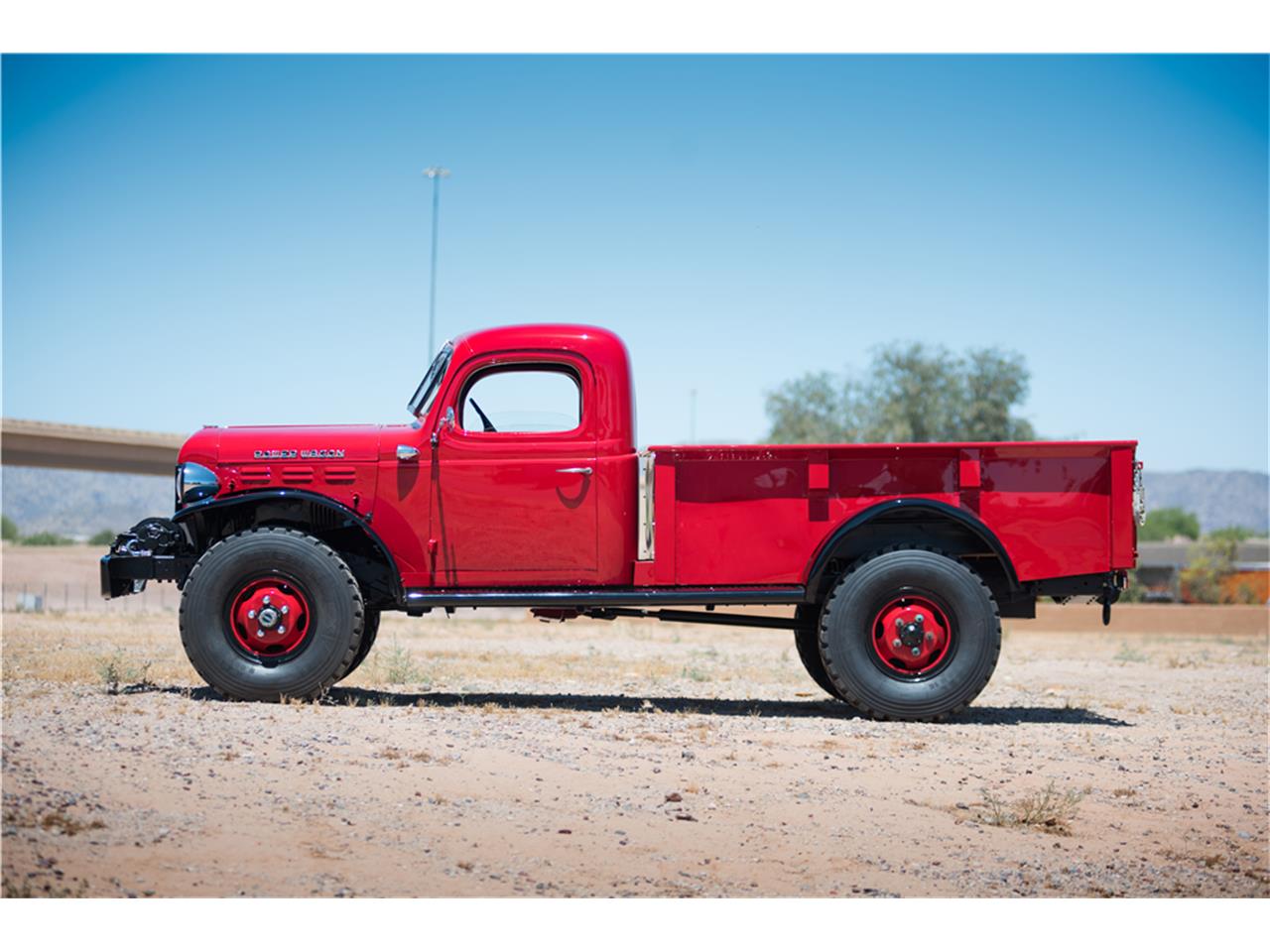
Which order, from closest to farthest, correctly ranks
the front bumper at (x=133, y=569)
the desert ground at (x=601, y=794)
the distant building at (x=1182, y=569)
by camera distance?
the desert ground at (x=601, y=794) < the front bumper at (x=133, y=569) < the distant building at (x=1182, y=569)

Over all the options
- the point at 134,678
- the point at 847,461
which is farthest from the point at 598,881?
the point at 134,678

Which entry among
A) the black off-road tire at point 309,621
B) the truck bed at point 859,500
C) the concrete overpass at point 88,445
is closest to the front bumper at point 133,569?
the black off-road tire at point 309,621

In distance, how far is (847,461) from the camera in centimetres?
1015

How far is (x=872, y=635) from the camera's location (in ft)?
33.0

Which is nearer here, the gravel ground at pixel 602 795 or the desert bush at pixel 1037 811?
the gravel ground at pixel 602 795

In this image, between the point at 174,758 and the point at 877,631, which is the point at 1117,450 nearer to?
the point at 877,631

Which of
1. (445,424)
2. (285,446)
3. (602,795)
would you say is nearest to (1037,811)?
(602,795)

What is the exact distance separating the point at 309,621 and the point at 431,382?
84.9 inches

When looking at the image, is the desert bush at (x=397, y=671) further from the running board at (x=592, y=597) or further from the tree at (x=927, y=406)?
the tree at (x=927, y=406)

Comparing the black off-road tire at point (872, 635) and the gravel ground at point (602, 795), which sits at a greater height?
the black off-road tire at point (872, 635)

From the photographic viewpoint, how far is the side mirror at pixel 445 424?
10203mm

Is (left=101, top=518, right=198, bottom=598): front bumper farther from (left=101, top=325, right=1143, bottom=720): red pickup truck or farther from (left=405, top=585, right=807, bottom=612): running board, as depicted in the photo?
(left=405, top=585, right=807, bottom=612): running board

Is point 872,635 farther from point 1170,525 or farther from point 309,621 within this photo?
point 1170,525

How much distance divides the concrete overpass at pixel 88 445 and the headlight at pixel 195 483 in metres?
37.6
